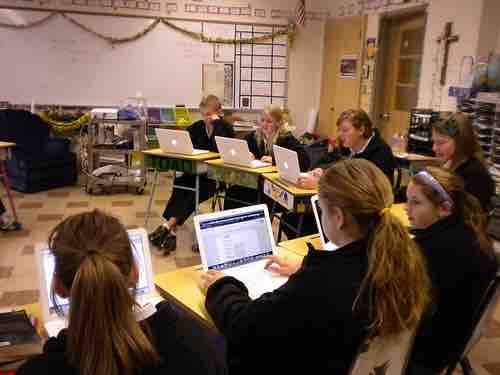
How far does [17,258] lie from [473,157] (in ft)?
10.4

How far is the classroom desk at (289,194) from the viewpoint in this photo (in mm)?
2893

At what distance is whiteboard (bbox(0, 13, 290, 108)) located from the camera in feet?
19.9

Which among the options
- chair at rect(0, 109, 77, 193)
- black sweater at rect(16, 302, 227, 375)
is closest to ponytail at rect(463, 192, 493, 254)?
black sweater at rect(16, 302, 227, 375)

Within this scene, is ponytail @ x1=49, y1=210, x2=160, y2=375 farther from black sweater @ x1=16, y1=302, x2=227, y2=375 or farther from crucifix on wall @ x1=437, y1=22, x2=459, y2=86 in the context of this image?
crucifix on wall @ x1=437, y1=22, x2=459, y2=86

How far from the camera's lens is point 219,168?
363 cm

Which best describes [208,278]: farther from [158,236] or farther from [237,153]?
[158,236]

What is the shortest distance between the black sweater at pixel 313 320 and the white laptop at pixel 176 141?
265cm

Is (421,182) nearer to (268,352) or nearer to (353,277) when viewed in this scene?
(353,277)

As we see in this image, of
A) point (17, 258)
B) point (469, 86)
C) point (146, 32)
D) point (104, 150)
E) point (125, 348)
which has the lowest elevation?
point (17, 258)

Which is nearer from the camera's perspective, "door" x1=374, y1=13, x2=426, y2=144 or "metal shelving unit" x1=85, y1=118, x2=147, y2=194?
"door" x1=374, y1=13, x2=426, y2=144

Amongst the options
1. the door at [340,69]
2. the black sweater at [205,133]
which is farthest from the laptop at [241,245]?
the door at [340,69]

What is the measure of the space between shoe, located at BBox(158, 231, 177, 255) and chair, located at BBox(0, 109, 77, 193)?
2320 millimetres

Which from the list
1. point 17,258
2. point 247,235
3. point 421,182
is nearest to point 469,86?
point 421,182

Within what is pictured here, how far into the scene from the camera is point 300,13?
257 inches
